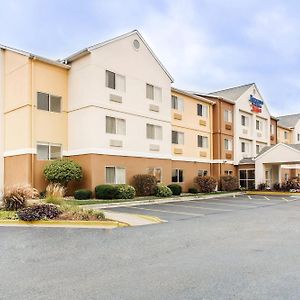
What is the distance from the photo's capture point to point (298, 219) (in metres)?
14.6

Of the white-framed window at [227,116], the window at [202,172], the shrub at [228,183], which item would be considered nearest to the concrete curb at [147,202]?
the window at [202,172]

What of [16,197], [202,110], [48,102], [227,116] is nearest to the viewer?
[16,197]

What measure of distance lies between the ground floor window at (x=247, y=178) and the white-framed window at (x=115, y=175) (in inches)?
671

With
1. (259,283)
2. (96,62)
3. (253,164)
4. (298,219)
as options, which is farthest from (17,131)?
(253,164)

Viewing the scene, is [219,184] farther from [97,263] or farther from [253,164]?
[97,263]

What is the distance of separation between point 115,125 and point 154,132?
13.6 ft

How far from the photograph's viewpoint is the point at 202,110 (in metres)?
34.1

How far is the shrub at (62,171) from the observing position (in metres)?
21.4

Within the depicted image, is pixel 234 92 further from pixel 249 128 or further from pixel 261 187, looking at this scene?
pixel 261 187

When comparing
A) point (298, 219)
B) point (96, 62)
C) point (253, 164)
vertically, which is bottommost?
point (298, 219)

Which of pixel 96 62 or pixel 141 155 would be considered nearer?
pixel 96 62

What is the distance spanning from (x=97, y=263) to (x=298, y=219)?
10317 millimetres

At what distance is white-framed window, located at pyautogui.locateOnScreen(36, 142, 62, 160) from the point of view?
73.5ft

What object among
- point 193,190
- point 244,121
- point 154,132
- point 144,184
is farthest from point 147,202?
point 244,121
